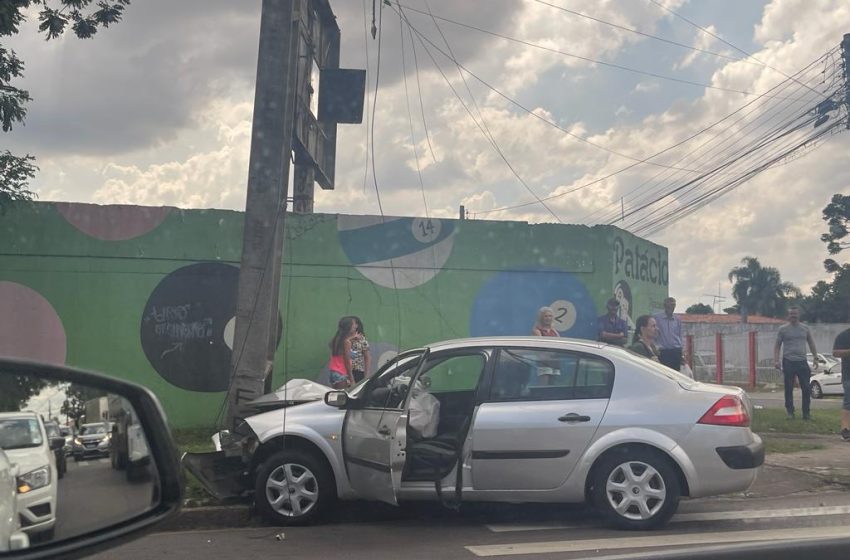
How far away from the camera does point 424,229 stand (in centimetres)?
1343

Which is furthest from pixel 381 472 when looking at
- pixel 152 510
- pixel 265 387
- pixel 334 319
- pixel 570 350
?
pixel 334 319

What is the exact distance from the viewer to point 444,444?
692 cm

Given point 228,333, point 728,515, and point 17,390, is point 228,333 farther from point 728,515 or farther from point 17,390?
point 17,390

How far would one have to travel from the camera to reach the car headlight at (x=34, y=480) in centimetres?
192

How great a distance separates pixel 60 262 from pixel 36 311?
78cm

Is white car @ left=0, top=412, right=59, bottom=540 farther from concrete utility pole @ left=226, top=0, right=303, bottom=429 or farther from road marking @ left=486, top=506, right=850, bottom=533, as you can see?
concrete utility pole @ left=226, top=0, right=303, bottom=429

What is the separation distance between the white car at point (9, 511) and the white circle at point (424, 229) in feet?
38.0

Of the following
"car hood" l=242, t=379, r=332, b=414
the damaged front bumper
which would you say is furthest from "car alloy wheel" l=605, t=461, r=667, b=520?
the damaged front bumper

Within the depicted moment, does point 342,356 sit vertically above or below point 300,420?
above

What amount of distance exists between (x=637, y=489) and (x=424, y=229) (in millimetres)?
7527

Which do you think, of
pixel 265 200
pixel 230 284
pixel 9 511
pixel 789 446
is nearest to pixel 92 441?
pixel 9 511

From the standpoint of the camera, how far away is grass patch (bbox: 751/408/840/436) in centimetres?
1209

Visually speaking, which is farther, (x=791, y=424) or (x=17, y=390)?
(x=791, y=424)

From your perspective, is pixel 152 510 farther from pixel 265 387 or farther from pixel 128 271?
pixel 128 271
